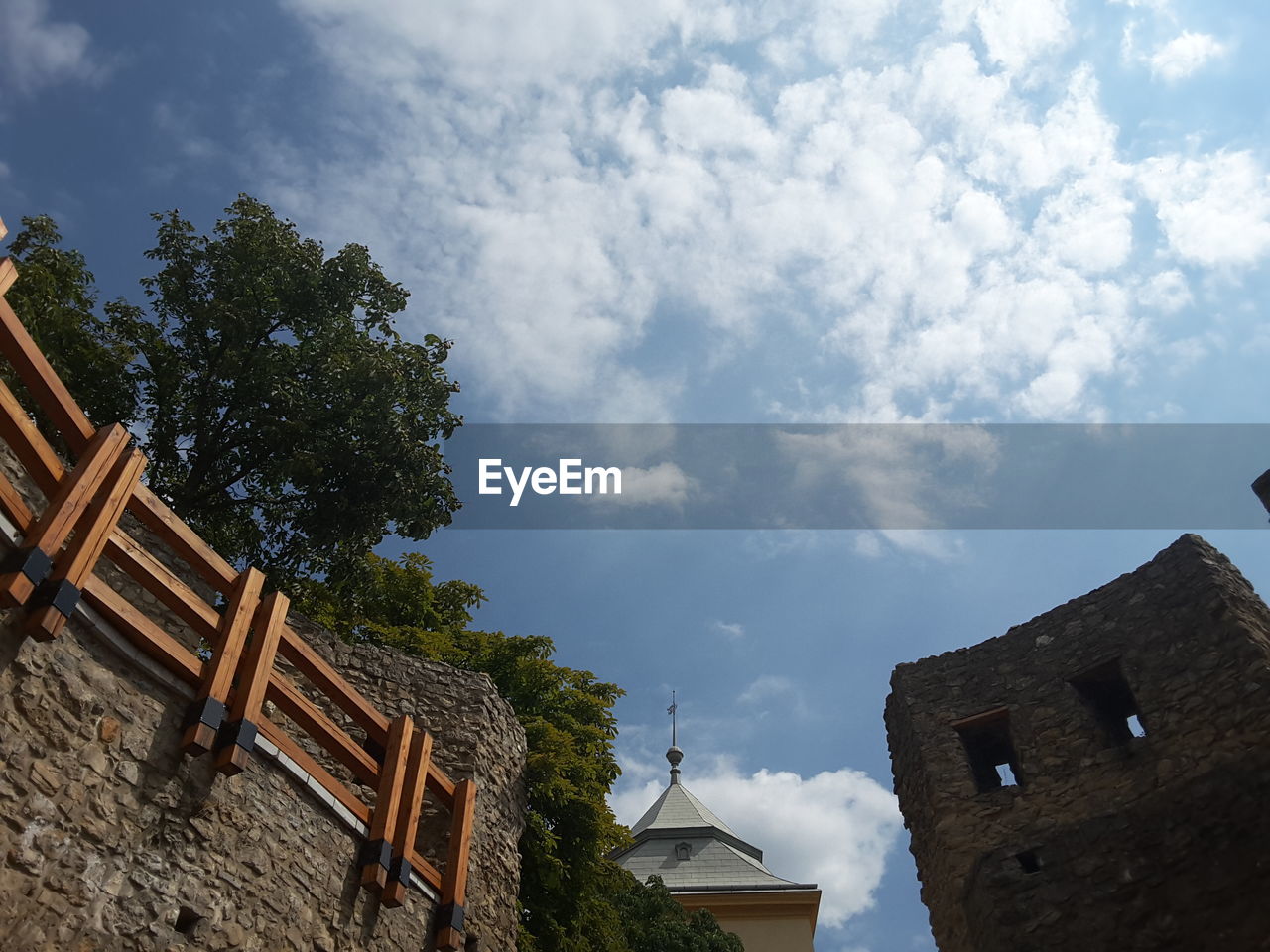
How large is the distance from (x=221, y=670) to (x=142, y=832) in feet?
3.96

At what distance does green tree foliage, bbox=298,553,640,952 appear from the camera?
1246 cm

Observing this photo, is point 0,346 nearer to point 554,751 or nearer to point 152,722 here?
point 152,722

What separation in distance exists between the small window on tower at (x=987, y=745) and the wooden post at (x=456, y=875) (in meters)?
6.17

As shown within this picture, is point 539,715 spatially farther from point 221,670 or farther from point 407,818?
point 221,670

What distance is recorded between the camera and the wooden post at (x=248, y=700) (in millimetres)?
7223

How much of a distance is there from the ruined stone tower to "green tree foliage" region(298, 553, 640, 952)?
429cm

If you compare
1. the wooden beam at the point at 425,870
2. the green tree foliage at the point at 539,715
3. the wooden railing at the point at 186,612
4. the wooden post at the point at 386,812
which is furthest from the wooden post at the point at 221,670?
the green tree foliage at the point at 539,715

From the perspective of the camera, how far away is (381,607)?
1694 centimetres

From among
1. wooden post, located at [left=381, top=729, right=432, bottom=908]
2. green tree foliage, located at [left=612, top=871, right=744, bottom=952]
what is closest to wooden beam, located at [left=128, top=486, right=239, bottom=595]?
wooden post, located at [left=381, top=729, right=432, bottom=908]

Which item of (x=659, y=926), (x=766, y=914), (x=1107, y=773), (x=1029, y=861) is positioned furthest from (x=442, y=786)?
(x=766, y=914)

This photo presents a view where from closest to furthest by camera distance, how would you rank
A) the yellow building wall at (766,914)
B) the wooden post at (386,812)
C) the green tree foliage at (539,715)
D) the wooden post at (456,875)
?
the wooden post at (386,812)
the wooden post at (456,875)
the green tree foliage at (539,715)
the yellow building wall at (766,914)

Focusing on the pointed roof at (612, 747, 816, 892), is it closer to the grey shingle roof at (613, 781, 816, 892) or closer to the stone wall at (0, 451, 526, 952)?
the grey shingle roof at (613, 781, 816, 892)

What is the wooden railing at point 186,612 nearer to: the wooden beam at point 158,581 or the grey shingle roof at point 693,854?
the wooden beam at point 158,581

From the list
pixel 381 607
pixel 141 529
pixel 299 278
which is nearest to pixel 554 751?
pixel 381 607
